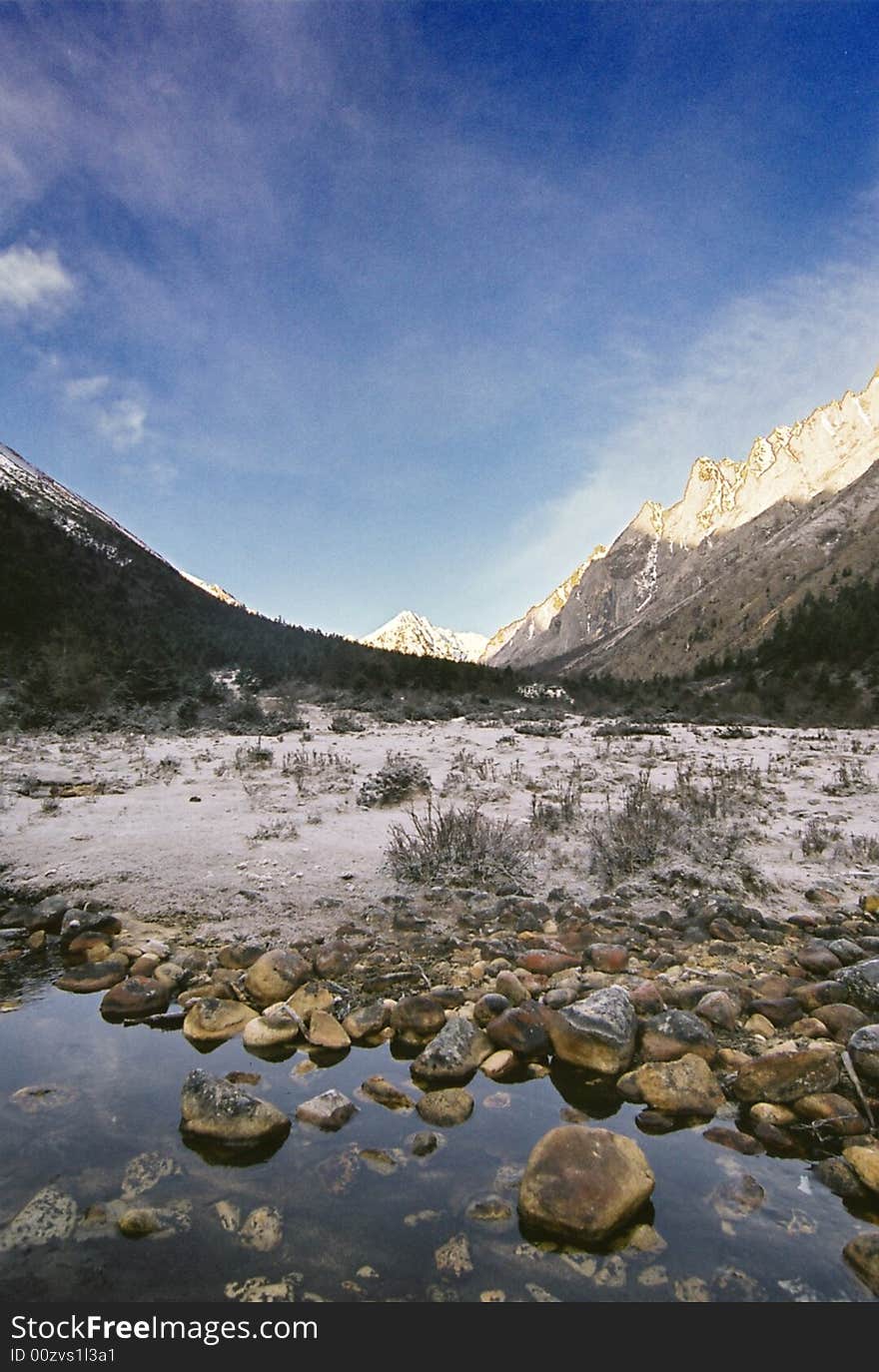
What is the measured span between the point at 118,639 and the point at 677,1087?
100 ft

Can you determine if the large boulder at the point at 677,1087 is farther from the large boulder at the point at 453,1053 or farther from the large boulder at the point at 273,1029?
the large boulder at the point at 273,1029

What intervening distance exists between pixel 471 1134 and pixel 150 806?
7.24 m

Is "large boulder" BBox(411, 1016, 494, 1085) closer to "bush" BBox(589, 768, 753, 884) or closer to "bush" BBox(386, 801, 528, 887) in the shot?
"bush" BBox(386, 801, 528, 887)

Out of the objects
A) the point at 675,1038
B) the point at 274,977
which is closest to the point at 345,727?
the point at 274,977

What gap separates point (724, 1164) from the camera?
2699mm

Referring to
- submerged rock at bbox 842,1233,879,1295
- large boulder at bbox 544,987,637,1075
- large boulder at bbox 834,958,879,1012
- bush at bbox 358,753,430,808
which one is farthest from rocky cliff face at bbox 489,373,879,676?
submerged rock at bbox 842,1233,879,1295

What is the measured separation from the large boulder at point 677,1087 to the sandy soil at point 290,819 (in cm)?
281

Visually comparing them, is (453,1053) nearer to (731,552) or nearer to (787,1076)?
(787,1076)

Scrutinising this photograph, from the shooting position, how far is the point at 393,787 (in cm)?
970

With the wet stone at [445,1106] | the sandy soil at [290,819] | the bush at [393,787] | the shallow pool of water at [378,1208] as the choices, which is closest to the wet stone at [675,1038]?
the shallow pool of water at [378,1208]

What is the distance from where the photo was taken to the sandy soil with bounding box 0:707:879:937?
235 inches

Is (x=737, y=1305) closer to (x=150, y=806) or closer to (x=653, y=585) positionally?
(x=150, y=806)

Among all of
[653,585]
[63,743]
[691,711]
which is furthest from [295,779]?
[653,585]

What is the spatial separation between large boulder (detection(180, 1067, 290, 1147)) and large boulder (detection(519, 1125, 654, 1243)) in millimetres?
1143
